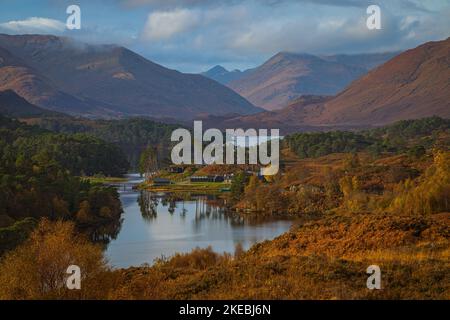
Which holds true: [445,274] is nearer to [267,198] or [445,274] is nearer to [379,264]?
[379,264]

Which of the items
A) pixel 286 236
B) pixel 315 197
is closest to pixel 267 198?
pixel 315 197

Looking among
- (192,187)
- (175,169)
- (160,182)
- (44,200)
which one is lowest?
(192,187)

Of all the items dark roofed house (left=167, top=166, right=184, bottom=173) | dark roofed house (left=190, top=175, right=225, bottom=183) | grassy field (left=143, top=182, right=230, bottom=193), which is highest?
dark roofed house (left=167, top=166, right=184, bottom=173)

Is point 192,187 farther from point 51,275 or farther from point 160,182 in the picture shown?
point 51,275

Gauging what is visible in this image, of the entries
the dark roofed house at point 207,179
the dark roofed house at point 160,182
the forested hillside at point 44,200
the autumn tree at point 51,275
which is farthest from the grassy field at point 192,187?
the autumn tree at point 51,275

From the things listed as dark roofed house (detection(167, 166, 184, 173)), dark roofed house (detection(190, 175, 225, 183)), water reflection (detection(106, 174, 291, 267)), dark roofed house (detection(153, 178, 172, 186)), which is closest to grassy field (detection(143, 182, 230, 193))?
dark roofed house (detection(153, 178, 172, 186))

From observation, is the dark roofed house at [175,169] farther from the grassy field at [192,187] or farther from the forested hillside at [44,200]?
the forested hillside at [44,200]

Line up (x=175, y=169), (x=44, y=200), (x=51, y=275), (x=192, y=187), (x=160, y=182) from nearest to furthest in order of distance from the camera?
(x=51, y=275) < (x=44, y=200) < (x=192, y=187) < (x=160, y=182) < (x=175, y=169)

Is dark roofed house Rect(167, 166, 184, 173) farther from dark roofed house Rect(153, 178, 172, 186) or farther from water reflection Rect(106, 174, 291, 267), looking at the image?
water reflection Rect(106, 174, 291, 267)

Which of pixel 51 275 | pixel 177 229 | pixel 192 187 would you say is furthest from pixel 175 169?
pixel 51 275

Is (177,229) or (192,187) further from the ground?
(192,187)

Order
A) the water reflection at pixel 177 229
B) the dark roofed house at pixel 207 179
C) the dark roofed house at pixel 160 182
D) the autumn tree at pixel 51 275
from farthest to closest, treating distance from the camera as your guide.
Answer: the dark roofed house at pixel 207 179 → the dark roofed house at pixel 160 182 → the water reflection at pixel 177 229 → the autumn tree at pixel 51 275

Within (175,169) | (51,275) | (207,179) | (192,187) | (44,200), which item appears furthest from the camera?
(175,169)
